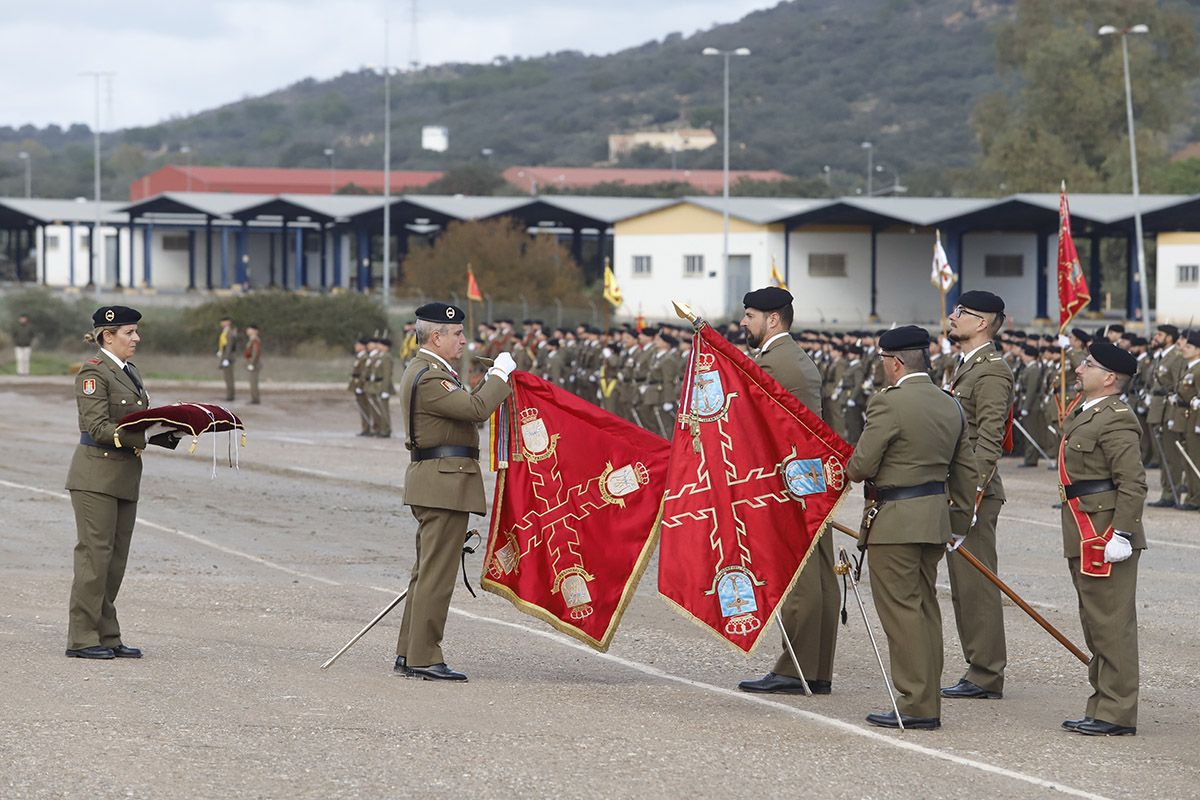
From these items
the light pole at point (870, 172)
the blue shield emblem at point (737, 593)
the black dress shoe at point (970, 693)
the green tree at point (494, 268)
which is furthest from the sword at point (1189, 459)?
the light pole at point (870, 172)

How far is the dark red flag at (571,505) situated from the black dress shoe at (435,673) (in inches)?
20.3

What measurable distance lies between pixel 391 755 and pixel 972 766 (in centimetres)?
251

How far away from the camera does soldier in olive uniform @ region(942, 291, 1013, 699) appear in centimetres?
930

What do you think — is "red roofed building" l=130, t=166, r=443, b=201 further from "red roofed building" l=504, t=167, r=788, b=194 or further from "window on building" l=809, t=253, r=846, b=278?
"window on building" l=809, t=253, r=846, b=278

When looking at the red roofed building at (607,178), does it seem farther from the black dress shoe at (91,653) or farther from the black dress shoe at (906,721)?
the black dress shoe at (906,721)

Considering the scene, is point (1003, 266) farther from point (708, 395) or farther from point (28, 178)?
point (28, 178)

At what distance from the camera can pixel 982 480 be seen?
9.25 metres

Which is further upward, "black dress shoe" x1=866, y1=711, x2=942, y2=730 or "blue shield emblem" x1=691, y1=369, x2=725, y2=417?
"blue shield emblem" x1=691, y1=369, x2=725, y2=417

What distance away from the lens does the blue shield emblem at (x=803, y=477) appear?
883 centimetres

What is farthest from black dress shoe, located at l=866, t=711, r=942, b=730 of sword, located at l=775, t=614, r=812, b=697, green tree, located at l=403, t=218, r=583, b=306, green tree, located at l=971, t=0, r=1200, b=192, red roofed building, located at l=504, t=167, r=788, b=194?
red roofed building, located at l=504, t=167, r=788, b=194

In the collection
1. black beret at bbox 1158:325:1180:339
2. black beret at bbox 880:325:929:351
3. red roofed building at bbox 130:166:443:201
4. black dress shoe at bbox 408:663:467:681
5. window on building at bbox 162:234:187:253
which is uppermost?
red roofed building at bbox 130:166:443:201

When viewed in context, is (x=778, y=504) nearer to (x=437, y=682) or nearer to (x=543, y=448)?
(x=543, y=448)

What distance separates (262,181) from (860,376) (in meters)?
87.2

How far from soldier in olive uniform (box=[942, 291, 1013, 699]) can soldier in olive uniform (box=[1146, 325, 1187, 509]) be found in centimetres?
1004
